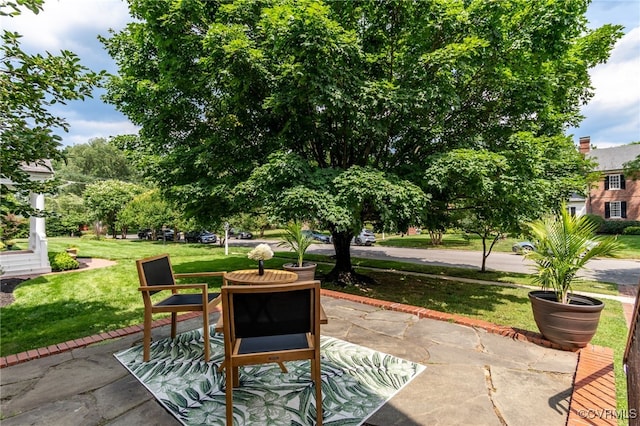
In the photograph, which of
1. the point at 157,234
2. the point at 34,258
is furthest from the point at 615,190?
the point at 157,234

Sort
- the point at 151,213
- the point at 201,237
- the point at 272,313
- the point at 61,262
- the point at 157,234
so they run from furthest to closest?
1. the point at 157,234
2. the point at 201,237
3. the point at 151,213
4. the point at 61,262
5. the point at 272,313

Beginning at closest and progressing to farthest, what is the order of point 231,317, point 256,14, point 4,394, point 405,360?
point 231,317 → point 4,394 → point 405,360 → point 256,14

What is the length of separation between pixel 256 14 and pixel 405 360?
7.01m

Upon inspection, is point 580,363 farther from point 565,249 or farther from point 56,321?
point 56,321

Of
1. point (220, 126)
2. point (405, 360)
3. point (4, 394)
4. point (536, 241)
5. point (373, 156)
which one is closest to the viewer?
point (4, 394)

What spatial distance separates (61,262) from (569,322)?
13209 mm

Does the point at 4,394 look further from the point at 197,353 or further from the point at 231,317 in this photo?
the point at 231,317

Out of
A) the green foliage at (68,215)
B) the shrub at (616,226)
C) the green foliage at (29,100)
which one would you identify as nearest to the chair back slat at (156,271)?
the green foliage at (29,100)

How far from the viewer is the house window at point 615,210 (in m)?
26.8

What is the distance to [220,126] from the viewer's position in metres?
7.49

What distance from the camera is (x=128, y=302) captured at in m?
6.23

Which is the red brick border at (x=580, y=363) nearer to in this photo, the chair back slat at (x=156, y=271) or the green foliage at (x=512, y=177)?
the chair back slat at (x=156, y=271)

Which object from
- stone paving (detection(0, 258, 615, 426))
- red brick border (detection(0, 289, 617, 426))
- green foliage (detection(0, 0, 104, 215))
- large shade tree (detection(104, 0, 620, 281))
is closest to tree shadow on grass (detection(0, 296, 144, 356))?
red brick border (detection(0, 289, 617, 426))

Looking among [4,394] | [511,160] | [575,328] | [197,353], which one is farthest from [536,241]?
[4,394]
